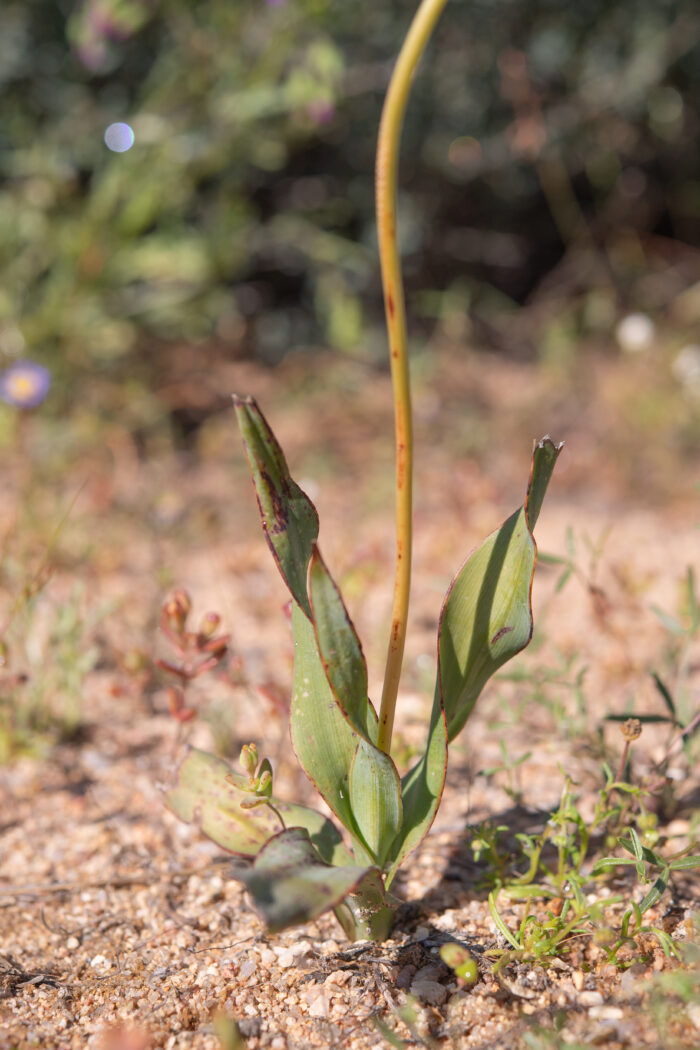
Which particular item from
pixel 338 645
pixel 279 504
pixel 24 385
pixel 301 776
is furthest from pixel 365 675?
pixel 24 385

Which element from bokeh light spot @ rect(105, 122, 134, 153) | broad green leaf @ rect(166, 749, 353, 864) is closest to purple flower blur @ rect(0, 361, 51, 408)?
bokeh light spot @ rect(105, 122, 134, 153)

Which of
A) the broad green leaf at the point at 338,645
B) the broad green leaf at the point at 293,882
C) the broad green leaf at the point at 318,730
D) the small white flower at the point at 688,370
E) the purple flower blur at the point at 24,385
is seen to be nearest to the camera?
the broad green leaf at the point at 293,882

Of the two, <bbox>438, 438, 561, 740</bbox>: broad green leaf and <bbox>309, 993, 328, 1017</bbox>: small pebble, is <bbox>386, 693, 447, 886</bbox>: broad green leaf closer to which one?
<bbox>438, 438, 561, 740</bbox>: broad green leaf

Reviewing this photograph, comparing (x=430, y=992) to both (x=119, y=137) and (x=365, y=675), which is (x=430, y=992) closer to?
(x=365, y=675)

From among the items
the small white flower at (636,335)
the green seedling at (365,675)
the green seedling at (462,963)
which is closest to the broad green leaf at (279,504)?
the green seedling at (365,675)

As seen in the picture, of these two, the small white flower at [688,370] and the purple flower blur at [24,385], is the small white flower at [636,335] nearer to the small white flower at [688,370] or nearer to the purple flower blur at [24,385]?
the small white flower at [688,370]

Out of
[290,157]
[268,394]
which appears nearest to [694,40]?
[290,157]

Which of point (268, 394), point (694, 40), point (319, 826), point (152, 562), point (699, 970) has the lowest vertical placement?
point (699, 970)

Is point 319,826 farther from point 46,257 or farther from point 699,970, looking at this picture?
point 46,257
